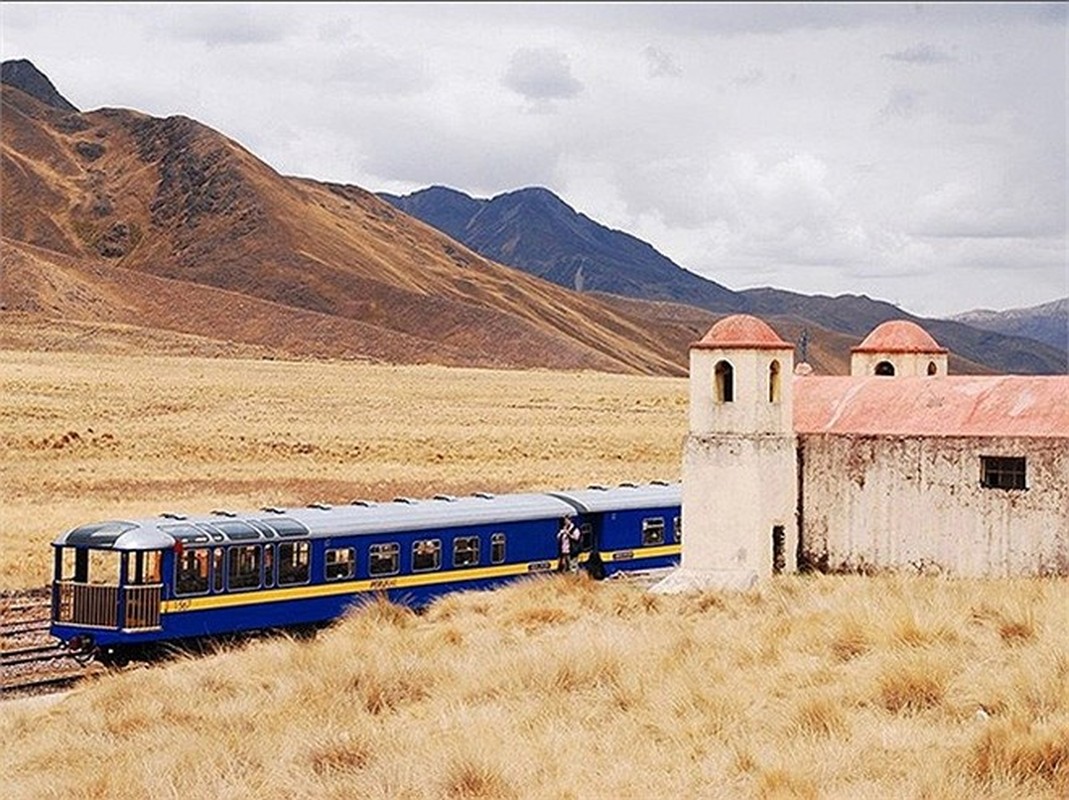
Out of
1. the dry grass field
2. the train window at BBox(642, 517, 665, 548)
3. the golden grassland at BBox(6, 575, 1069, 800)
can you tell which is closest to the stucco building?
the dry grass field

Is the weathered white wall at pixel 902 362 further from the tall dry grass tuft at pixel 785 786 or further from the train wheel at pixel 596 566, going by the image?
the tall dry grass tuft at pixel 785 786

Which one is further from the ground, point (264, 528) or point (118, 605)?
point (264, 528)

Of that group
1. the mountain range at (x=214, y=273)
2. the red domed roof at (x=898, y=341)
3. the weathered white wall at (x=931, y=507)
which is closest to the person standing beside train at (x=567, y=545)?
the weathered white wall at (x=931, y=507)

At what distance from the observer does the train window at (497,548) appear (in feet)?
93.8

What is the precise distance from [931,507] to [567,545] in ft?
23.6

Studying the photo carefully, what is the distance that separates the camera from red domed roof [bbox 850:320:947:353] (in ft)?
104

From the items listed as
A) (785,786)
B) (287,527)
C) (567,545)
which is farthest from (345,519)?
(785,786)

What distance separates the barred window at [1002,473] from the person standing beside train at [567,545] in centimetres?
804

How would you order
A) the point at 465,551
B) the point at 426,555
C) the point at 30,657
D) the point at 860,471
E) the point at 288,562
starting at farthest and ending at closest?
the point at 465,551 < the point at 426,555 < the point at 860,471 < the point at 288,562 < the point at 30,657

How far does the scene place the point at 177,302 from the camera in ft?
444

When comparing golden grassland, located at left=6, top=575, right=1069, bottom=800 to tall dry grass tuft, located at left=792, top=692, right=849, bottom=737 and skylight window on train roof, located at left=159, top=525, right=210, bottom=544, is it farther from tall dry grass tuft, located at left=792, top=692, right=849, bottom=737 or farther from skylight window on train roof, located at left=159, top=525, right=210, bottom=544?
skylight window on train roof, located at left=159, top=525, right=210, bottom=544

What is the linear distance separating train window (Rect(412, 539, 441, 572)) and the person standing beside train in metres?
3.21

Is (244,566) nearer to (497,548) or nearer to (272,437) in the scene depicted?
(497,548)

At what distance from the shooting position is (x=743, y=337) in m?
26.7
